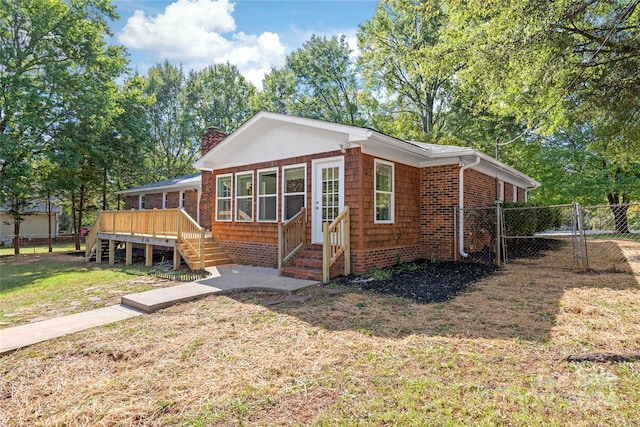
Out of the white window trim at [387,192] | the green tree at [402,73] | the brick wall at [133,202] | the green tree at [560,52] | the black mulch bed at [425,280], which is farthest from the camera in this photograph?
the green tree at [402,73]

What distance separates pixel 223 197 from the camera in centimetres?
1091

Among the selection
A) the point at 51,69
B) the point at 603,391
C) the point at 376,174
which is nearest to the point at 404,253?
the point at 376,174

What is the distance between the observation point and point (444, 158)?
9.11 metres

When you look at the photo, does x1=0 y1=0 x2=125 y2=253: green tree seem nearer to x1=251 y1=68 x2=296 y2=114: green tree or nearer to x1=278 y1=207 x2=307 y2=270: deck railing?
x1=278 y1=207 x2=307 y2=270: deck railing

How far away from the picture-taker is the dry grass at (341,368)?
8.05 ft

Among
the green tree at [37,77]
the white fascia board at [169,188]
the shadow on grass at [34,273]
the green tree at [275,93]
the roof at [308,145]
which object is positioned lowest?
the shadow on grass at [34,273]

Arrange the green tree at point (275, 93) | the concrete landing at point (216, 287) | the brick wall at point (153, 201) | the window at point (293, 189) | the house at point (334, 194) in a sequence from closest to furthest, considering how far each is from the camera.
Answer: the concrete landing at point (216, 287)
the house at point (334, 194)
the window at point (293, 189)
the brick wall at point (153, 201)
the green tree at point (275, 93)

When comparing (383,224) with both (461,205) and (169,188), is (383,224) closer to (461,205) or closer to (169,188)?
(461,205)

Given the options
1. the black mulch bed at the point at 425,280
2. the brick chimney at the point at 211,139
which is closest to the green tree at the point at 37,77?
the brick chimney at the point at 211,139

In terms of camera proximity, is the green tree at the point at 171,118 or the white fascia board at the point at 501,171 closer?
the white fascia board at the point at 501,171

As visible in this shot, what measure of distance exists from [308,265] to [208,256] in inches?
141

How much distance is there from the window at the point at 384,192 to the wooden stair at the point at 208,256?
4.81 meters

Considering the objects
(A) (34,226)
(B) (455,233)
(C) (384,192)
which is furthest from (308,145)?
(A) (34,226)

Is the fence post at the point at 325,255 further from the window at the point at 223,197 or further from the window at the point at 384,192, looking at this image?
the window at the point at 223,197
